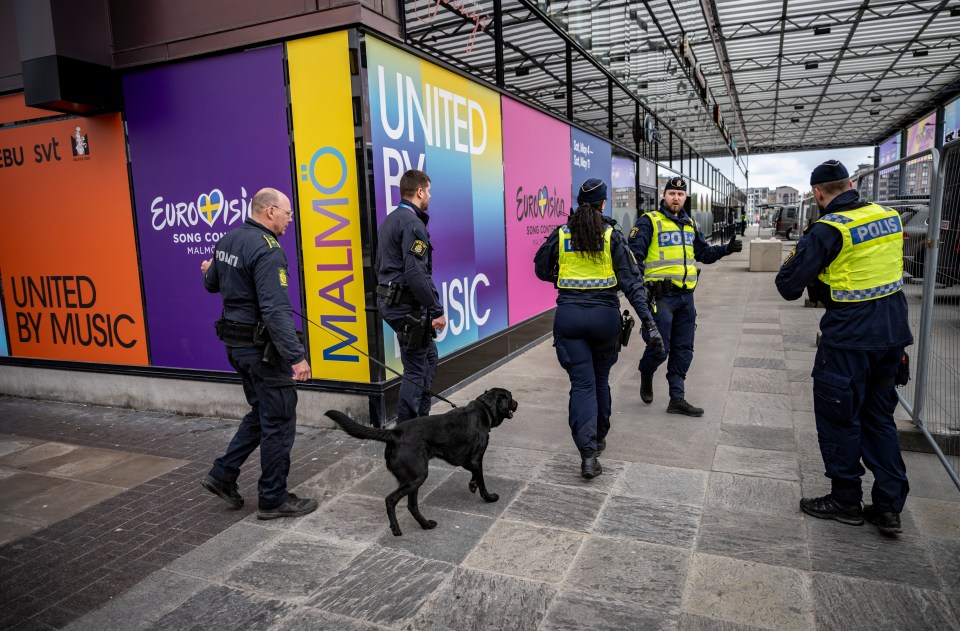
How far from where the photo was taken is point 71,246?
20.7 ft

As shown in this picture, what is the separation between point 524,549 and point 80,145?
596cm

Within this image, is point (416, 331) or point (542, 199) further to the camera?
point (542, 199)

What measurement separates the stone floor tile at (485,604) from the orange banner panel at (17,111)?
644 cm

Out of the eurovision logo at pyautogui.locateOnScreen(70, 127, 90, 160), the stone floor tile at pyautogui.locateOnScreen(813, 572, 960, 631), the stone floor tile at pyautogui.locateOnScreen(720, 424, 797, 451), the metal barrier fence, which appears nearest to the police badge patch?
the stone floor tile at pyautogui.locateOnScreen(720, 424, 797, 451)

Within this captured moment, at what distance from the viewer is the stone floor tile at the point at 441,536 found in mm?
3205

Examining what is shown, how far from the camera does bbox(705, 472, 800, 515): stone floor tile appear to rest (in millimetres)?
3559

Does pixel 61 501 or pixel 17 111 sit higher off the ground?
pixel 17 111

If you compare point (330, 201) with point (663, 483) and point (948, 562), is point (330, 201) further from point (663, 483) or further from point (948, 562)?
point (948, 562)

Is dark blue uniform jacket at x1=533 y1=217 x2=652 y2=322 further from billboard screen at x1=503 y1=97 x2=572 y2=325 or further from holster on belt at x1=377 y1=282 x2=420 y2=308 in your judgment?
billboard screen at x1=503 y1=97 x2=572 y2=325

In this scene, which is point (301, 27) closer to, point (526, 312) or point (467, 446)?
point (467, 446)

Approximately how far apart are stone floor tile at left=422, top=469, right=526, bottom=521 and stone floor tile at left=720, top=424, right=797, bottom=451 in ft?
5.95

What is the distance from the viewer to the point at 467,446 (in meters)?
3.53

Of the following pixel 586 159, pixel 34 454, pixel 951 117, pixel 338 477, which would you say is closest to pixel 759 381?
pixel 338 477

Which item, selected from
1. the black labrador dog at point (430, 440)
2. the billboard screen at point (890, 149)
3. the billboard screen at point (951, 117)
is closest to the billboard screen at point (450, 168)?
the black labrador dog at point (430, 440)
